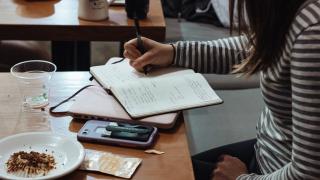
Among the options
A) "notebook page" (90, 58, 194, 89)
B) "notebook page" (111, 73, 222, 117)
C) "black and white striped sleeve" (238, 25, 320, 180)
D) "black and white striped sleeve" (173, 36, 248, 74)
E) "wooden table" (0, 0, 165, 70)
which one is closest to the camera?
"black and white striped sleeve" (238, 25, 320, 180)

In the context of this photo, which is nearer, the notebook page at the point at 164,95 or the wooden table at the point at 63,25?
the notebook page at the point at 164,95

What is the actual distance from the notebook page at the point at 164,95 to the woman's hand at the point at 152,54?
7 cm

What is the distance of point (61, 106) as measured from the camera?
1119mm

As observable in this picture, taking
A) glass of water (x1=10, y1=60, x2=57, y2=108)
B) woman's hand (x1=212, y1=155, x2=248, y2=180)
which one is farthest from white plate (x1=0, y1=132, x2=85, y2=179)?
woman's hand (x1=212, y1=155, x2=248, y2=180)

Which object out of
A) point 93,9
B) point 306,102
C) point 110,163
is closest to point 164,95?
point 110,163

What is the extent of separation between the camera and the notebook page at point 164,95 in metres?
1.08

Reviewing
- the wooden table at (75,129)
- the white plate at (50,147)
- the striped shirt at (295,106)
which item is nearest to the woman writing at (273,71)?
the striped shirt at (295,106)

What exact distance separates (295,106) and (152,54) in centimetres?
49

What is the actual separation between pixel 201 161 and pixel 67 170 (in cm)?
46

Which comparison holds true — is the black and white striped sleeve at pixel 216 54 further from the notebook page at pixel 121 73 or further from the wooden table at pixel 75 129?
the wooden table at pixel 75 129

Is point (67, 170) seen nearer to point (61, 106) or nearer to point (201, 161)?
point (61, 106)

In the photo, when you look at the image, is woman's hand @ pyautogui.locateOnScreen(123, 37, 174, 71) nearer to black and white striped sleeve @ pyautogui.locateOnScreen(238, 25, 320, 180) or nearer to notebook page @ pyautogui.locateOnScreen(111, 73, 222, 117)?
notebook page @ pyautogui.locateOnScreen(111, 73, 222, 117)

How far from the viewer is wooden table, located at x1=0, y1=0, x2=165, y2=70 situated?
1.60 meters

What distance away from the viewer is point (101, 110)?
1.08 m
